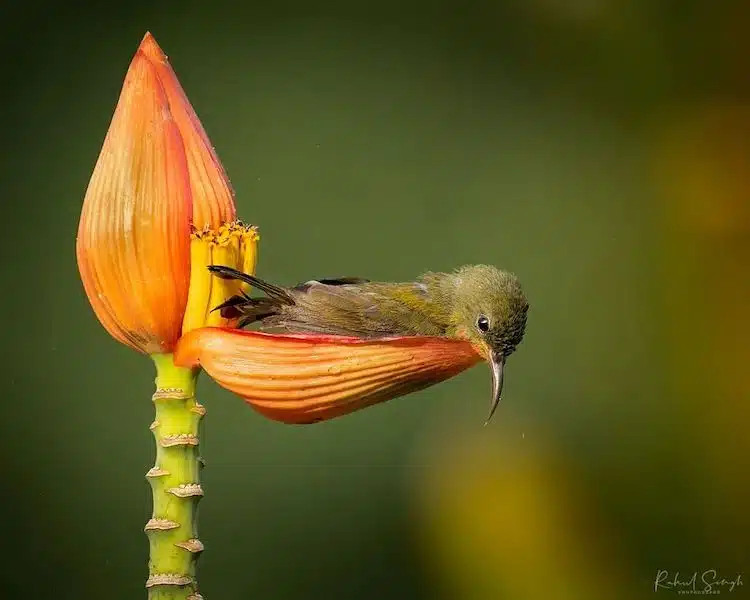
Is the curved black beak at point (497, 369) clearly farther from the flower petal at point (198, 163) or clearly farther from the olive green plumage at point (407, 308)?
the flower petal at point (198, 163)

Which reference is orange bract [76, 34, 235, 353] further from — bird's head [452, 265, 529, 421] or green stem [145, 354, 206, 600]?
bird's head [452, 265, 529, 421]

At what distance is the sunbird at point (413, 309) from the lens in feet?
2.23

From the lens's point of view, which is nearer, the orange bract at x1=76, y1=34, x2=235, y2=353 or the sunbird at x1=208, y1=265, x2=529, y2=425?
the orange bract at x1=76, y1=34, x2=235, y2=353

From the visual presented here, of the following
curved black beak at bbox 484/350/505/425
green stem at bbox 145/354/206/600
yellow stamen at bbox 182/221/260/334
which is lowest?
green stem at bbox 145/354/206/600

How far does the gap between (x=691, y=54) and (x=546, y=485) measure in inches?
17.7

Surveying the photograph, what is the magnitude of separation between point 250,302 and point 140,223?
0.32 ft

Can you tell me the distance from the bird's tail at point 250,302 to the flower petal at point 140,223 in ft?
0.08

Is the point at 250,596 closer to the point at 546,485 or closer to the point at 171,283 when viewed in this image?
the point at 546,485

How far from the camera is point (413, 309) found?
751mm

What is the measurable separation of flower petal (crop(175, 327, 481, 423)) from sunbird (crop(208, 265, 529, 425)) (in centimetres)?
6

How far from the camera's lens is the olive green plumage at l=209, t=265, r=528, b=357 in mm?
681
